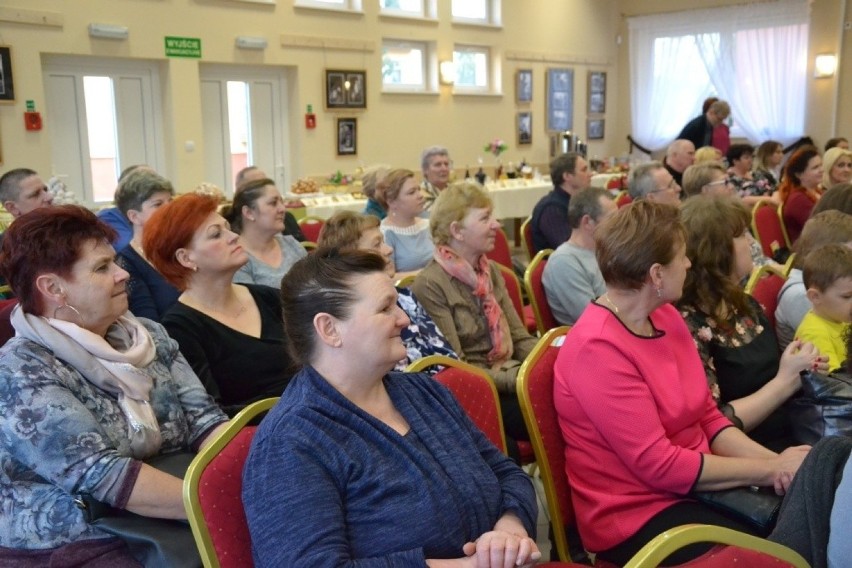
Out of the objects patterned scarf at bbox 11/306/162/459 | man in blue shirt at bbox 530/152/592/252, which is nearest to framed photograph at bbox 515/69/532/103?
man in blue shirt at bbox 530/152/592/252

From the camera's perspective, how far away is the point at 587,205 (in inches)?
138

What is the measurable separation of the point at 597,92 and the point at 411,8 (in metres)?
4.03

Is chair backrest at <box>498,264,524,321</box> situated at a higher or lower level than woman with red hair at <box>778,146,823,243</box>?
lower

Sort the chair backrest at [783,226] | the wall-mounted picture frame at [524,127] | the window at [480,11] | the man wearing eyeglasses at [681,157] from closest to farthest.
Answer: the chair backrest at [783,226]
the man wearing eyeglasses at [681,157]
the window at [480,11]
the wall-mounted picture frame at [524,127]

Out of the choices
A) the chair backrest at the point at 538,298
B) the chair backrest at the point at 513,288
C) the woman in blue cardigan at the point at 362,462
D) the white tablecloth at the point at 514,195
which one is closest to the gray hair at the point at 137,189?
the chair backrest at the point at 513,288

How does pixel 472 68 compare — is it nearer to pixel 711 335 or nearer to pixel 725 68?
pixel 725 68

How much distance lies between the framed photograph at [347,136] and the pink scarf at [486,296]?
6.45 metres

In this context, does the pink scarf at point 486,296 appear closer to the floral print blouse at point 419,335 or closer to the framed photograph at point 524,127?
the floral print blouse at point 419,335

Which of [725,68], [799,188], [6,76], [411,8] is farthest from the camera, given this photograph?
[725,68]

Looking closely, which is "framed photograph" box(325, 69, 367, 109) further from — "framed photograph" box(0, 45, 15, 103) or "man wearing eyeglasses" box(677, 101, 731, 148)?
"man wearing eyeglasses" box(677, 101, 731, 148)

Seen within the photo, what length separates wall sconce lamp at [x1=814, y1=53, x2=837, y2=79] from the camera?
10.9m

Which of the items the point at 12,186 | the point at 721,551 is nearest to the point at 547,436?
the point at 721,551

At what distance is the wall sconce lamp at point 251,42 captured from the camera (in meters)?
8.31

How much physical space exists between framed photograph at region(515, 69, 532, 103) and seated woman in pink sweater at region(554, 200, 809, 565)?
9670mm
